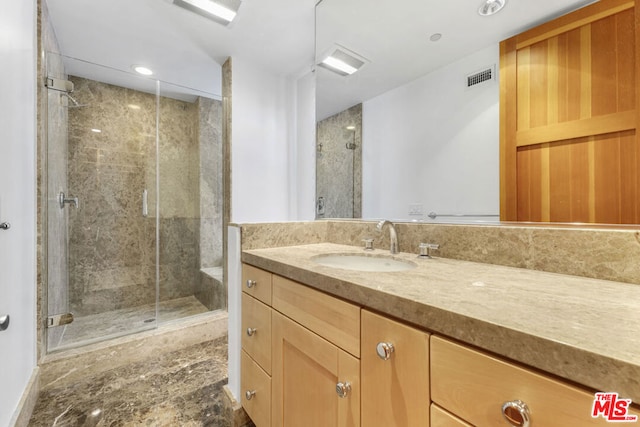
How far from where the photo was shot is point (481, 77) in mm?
1032

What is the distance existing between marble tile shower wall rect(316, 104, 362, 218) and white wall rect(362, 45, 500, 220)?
68 millimetres

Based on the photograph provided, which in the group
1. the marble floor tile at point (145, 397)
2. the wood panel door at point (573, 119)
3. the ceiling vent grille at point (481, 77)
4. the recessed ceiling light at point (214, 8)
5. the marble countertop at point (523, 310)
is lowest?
the marble floor tile at point (145, 397)

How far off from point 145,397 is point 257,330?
88 cm

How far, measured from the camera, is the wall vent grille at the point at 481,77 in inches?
39.6

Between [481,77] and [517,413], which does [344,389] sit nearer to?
[517,413]

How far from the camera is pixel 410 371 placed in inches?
20.5

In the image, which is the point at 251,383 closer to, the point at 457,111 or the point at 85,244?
the point at 457,111

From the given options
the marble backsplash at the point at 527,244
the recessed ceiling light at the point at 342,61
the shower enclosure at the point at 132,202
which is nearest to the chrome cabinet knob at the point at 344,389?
the marble backsplash at the point at 527,244

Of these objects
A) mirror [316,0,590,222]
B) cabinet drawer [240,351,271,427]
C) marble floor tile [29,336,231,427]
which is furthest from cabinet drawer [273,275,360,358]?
marble floor tile [29,336,231,427]

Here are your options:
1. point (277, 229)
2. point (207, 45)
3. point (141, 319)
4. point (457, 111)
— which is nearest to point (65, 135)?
point (207, 45)

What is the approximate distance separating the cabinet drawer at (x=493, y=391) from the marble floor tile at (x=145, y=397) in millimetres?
1209

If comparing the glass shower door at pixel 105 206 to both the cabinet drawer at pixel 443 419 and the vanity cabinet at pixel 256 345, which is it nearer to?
the vanity cabinet at pixel 256 345

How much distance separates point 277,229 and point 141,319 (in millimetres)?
1808

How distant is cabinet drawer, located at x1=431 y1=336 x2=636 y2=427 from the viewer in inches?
13.3
